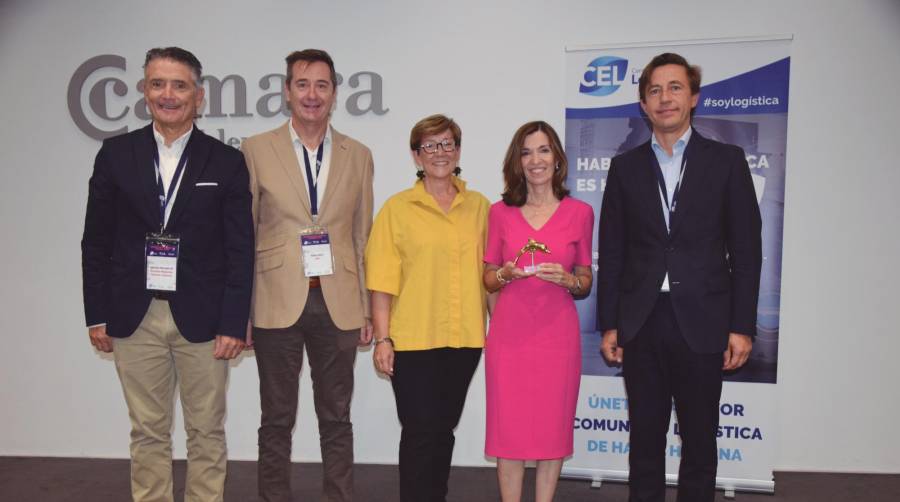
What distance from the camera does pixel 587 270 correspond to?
2395mm

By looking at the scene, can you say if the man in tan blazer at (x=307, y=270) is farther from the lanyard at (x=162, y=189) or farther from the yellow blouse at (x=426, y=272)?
the lanyard at (x=162, y=189)

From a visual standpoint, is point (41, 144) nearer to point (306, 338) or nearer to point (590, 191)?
point (306, 338)

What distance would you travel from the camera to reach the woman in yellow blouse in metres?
2.34

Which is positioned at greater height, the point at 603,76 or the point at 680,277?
the point at 603,76

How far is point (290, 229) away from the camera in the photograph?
7.95 ft

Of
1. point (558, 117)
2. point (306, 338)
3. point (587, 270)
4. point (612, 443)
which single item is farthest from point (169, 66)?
point (612, 443)

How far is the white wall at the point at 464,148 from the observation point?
335 centimetres

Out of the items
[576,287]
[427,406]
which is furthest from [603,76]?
[427,406]

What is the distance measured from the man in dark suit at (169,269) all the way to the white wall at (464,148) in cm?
147

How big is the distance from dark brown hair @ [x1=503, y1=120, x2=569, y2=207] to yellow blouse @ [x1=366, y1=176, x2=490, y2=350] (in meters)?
0.23

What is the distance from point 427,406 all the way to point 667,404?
3.06 ft

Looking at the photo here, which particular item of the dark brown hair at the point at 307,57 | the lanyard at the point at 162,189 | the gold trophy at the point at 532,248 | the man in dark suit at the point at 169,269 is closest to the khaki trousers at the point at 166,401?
the man in dark suit at the point at 169,269

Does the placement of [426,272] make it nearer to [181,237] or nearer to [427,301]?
[427,301]

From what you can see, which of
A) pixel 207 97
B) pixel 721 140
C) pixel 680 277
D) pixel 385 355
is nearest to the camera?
pixel 680 277
